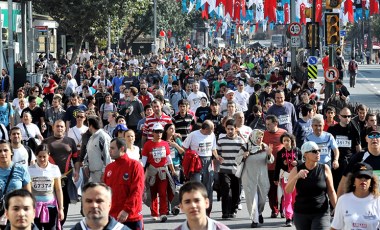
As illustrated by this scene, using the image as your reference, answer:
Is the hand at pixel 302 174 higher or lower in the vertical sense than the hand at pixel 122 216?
higher

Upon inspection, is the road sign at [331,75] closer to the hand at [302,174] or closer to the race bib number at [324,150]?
the race bib number at [324,150]

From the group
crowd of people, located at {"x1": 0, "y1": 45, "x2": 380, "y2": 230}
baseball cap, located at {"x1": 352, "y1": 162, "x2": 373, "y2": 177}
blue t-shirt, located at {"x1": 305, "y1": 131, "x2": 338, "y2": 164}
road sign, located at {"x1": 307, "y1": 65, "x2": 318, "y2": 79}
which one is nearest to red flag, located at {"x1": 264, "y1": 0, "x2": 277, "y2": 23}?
road sign, located at {"x1": 307, "y1": 65, "x2": 318, "y2": 79}

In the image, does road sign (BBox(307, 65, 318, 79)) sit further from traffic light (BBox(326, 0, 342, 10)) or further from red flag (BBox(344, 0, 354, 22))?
red flag (BBox(344, 0, 354, 22))

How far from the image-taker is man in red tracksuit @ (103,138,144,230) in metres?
10.6

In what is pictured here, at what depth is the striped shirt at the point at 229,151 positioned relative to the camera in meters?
15.3

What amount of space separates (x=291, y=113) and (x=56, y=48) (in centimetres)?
4823

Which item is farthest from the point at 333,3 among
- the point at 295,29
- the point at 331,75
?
the point at 295,29

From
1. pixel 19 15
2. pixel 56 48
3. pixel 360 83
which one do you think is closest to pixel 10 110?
pixel 19 15

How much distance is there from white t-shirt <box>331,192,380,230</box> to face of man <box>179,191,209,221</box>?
7.86 ft

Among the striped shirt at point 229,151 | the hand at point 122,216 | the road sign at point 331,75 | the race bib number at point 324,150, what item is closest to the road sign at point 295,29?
the road sign at point 331,75

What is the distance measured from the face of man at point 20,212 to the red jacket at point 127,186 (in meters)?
3.28

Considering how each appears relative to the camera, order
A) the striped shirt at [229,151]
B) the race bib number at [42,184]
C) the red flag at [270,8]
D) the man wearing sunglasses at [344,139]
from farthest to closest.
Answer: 1. the red flag at [270,8]
2. the striped shirt at [229,151]
3. the man wearing sunglasses at [344,139]
4. the race bib number at [42,184]

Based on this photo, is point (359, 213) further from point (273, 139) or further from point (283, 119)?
point (283, 119)

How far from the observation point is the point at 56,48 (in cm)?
6606
